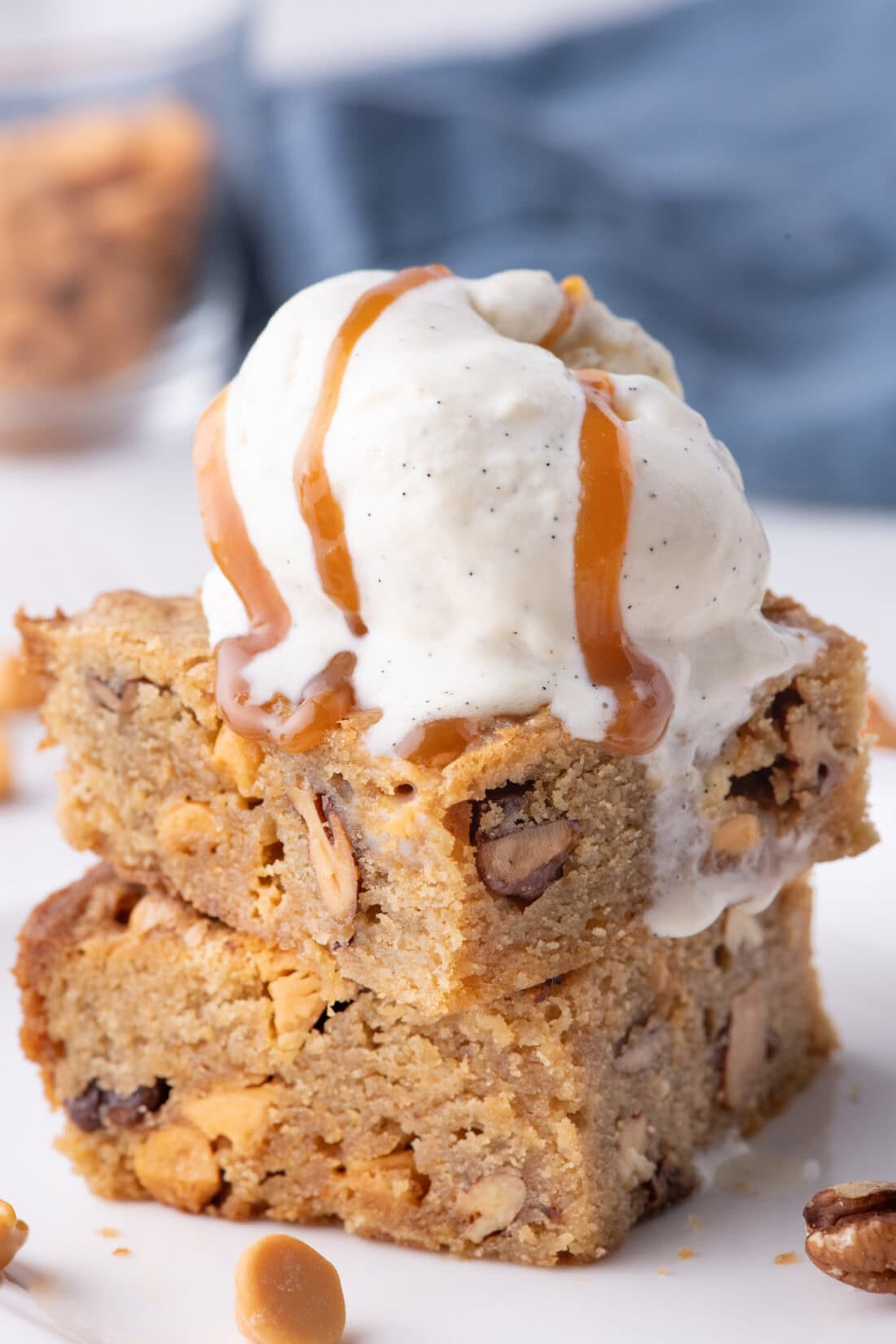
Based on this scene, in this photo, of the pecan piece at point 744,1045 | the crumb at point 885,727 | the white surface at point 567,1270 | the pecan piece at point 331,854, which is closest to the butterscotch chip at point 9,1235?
the white surface at point 567,1270

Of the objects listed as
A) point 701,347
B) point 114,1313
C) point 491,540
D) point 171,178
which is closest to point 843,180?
point 701,347

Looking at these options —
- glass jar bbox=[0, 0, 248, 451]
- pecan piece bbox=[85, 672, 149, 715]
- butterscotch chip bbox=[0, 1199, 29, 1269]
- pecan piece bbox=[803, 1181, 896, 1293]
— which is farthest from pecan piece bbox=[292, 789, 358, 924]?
glass jar bbox=[0, 0, 248, 451]

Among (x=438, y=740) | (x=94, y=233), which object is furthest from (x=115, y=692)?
(x=94, y=233)

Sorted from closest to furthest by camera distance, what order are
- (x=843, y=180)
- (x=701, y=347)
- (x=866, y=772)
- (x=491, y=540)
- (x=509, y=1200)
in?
(x=491, y=540) → (x=509, y=1200) → (x=866, y=772) → (x=701, y=347) → (x=843, y=180)

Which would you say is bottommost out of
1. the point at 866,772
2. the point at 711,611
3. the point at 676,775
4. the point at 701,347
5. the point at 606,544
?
the point at 701,347

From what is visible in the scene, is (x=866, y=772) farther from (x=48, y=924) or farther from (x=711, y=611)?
(x=48, y=924)

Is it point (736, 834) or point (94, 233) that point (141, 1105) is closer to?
point (736, 834)

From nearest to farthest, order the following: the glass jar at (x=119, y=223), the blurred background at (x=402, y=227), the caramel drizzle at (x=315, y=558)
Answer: the caramel drizzle at (x=315, y=558) < the blurred background at (x=402, y=227) < the glass jar at (x=119, y=223)

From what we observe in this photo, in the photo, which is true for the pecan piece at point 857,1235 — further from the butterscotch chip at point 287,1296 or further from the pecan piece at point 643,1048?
the butterscotch chip at point 287,1296
